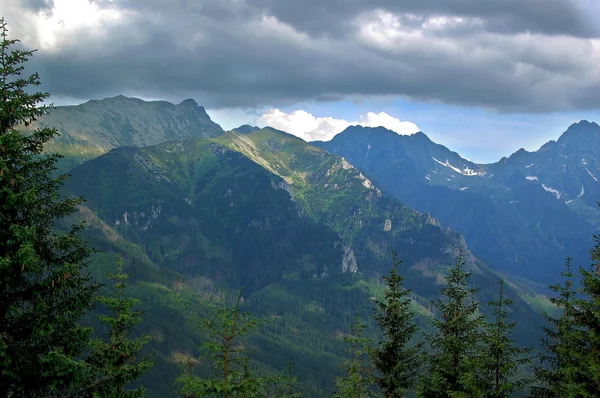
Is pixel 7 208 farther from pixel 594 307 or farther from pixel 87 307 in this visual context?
pixel 594 307

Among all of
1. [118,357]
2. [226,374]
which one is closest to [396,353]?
[118,357]

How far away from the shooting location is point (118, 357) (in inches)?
1292

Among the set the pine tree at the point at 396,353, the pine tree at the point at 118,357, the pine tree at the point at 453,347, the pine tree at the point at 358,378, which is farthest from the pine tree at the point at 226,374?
the pine tree at the point at 453,347

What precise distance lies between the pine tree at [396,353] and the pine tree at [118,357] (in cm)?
1834

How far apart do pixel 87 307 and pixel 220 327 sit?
7.37 meters

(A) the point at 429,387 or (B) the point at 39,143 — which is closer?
(B) the point at 39,143

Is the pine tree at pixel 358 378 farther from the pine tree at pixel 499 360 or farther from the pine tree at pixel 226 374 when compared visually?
the pine tree at pixel 226 374

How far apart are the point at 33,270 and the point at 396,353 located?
2782 centimetres

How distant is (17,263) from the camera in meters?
24.6

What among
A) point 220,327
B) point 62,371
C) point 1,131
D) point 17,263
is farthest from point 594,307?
point 1,131

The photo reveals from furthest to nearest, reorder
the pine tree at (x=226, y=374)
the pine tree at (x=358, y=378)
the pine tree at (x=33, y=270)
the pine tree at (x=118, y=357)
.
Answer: the pine tree at (x=358, y=378)
the pine tree at (x=118, y=357)
the pine tree at (x=33, y=270)
the pine tree at (x=226, y=374)

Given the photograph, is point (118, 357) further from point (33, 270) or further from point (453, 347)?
point (453, 347)

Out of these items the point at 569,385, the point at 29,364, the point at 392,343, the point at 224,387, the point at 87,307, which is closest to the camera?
the point at 224,387

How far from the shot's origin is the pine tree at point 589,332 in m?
35.3
